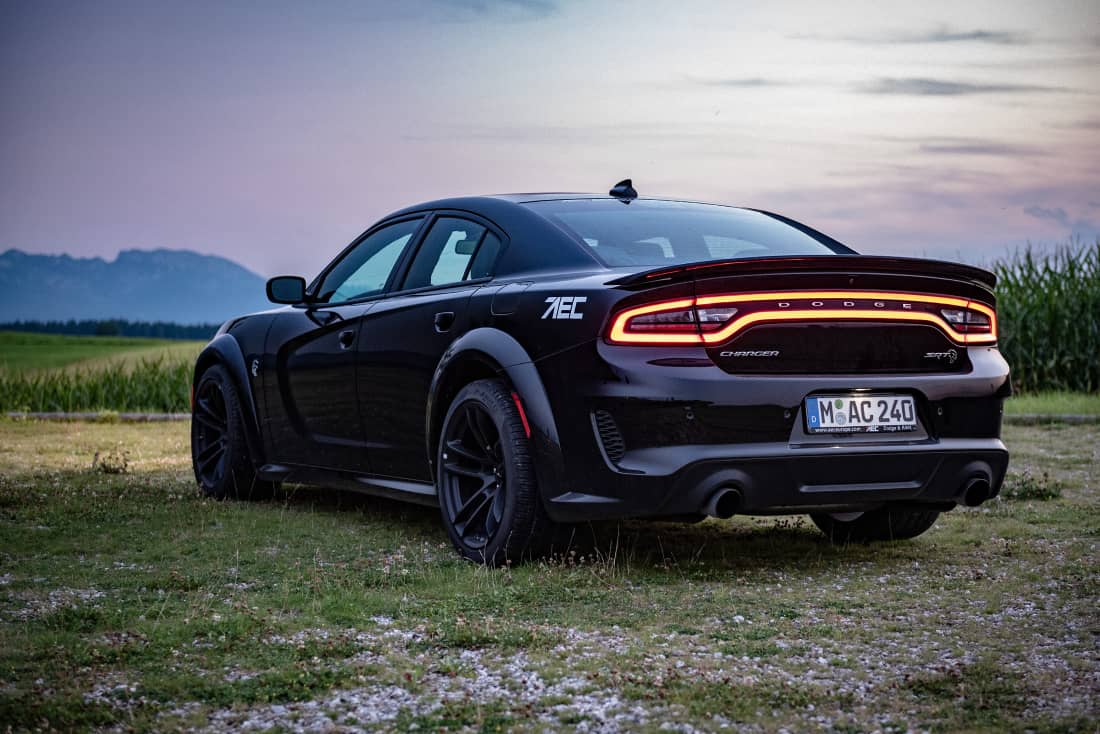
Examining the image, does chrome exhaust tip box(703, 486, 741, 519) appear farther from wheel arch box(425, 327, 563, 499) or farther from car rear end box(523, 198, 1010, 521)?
wheel arch box(425, 327, 563, 499)

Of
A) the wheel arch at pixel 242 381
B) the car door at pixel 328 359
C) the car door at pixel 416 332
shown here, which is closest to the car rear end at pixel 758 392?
the car door at pixel 416 332

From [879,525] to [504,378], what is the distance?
2.16m

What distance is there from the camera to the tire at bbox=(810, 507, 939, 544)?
21.2 feet

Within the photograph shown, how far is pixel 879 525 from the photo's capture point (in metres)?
6.55

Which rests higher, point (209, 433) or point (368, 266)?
point (368, 266)

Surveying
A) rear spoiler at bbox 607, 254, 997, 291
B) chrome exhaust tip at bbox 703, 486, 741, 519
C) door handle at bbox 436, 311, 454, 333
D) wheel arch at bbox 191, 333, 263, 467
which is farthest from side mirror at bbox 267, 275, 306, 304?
chrome exhaust tip at bbox 703, 486, 741, 519

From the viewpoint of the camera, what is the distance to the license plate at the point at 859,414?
5.15 metres

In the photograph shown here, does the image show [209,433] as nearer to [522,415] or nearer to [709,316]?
[522,415]

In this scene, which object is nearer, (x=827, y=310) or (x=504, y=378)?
(x=827, y=310)

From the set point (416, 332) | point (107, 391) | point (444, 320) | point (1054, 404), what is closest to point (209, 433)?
point (416, 332)

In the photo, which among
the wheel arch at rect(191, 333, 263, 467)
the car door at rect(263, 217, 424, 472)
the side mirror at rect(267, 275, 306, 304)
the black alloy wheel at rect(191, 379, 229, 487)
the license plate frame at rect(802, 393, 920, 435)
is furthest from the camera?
the black alloy wheel at rect(191, 379, 229, 487)

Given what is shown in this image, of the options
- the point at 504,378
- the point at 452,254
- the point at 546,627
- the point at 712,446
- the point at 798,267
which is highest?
the point at 452,254

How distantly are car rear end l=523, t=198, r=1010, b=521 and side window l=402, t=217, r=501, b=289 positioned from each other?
1034mm

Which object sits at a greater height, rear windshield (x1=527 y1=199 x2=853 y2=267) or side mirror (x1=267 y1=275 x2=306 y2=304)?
rear windshield (x1=527 y1=199 x2=853 y2=267)
